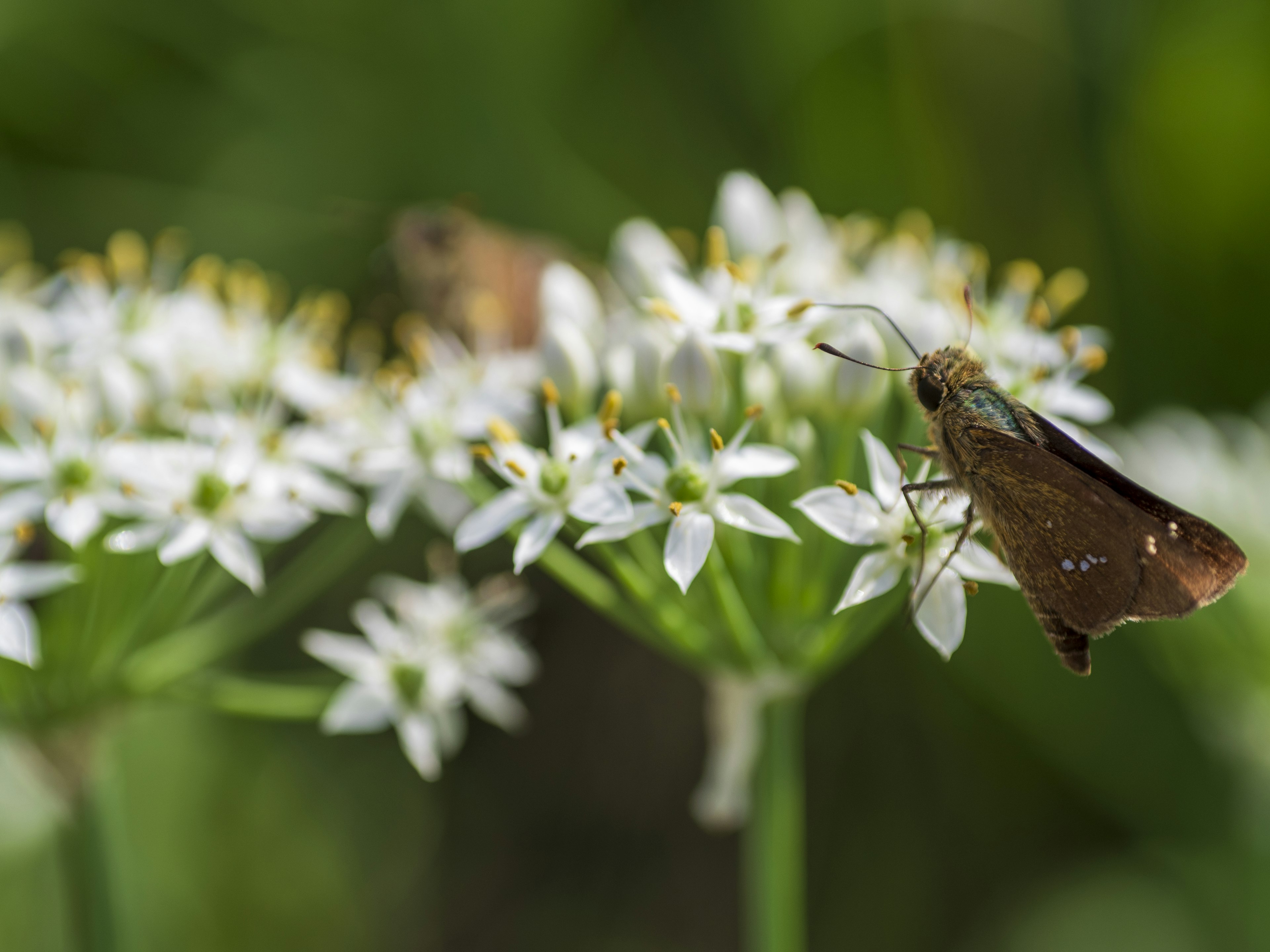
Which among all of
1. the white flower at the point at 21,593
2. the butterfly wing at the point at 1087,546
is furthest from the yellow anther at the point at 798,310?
the white flower at the point at 21,593

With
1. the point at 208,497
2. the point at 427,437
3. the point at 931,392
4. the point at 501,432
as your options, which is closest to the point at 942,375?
the point at 931,392

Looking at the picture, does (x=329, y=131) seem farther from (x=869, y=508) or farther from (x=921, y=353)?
(x=869, y=508)

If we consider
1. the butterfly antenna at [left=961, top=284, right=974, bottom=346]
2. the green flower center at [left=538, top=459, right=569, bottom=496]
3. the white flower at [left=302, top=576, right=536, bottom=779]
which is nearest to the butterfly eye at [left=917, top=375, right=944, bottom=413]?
the butterfly antenna at [left=961, top=284, right=974, bottom=346]

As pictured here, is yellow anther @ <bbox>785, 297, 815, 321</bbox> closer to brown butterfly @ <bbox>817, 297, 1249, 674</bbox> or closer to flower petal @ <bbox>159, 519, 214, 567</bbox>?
brown butterfly @ <bbox>817, 297, 1249, 674</bbox>

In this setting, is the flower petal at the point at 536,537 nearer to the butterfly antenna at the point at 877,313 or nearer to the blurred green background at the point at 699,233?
the butterfly antenna at the point at 877,313

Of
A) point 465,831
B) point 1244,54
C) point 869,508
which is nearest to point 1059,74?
point 1244,54
